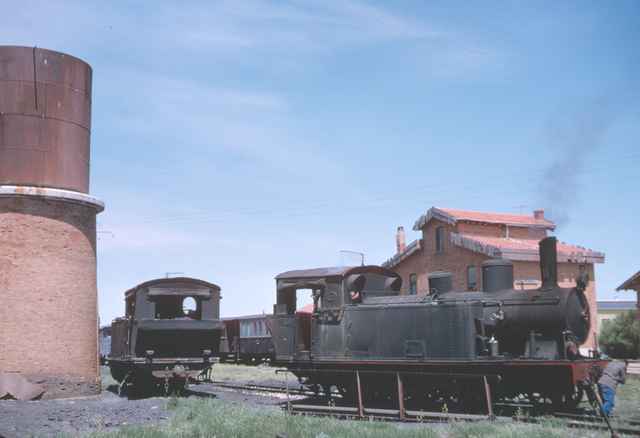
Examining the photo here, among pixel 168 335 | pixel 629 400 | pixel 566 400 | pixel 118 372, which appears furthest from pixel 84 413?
pixel 629 400

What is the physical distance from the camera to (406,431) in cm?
1030

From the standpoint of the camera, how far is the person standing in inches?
480

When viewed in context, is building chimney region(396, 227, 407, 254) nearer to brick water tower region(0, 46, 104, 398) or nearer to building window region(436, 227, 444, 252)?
building window region(436, 227, 444, 252)

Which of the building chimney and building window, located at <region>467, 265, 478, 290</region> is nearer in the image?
building window, located at <region>467, 265, 478, 290</region>

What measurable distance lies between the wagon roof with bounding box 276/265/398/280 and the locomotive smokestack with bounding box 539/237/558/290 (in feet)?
12.3

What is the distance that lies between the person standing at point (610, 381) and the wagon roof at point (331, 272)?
4.87m

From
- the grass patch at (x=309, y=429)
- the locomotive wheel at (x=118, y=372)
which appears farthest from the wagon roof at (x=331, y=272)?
the locomotive wheel at (x=118, y=372)

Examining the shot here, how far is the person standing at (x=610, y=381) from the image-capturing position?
40.0ft

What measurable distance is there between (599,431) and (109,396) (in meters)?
13.5

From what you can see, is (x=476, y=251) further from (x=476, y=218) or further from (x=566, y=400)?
(x=566, y=400)

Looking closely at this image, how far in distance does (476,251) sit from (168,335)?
1594 centimetres

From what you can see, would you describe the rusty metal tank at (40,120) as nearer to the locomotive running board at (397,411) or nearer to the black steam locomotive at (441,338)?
the black steam locomotive at (441,338)

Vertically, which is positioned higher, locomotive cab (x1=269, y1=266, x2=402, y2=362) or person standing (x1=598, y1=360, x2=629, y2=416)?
locomotive cab (x1=269, y1=266, x2=402, y2=362)

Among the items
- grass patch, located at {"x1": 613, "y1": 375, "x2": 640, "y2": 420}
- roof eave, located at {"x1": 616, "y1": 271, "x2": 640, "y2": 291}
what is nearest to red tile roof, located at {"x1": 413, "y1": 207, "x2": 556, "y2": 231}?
roof eave, located at {"x1": 616, "y1": 271, "x2": 640, "y2": 291}
